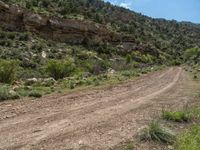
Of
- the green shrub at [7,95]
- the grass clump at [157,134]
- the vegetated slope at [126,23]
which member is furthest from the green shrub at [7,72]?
the vegetated slope at [126,23]

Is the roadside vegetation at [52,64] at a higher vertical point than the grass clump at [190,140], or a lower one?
lower

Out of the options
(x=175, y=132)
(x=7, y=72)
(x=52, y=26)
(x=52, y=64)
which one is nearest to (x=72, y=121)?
(x=175, y=132)

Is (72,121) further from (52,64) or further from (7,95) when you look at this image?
(52,64)

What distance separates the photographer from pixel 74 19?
253 feet

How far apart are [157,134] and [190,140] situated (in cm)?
79

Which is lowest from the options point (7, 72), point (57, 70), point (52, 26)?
point (57, 70)

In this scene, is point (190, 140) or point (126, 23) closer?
point (190, 140)

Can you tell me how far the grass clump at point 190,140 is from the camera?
868 centimetres

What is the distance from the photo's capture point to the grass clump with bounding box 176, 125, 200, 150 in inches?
342

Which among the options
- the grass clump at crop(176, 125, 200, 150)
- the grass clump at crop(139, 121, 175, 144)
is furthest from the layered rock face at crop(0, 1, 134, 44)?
the grass clump at crop(139, 121, 175, 144)

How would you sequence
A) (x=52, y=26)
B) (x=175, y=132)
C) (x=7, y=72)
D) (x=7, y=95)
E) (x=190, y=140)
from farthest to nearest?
(x=52, y=26)
(x=7, y=72)
(x=7, y=95)
(x=175, y=132)
(x=190, y=140)

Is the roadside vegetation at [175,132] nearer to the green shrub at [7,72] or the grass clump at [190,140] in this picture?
the grass clump at [190,140]

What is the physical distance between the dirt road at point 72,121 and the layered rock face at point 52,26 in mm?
51422

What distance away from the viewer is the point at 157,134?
967 centimetres
